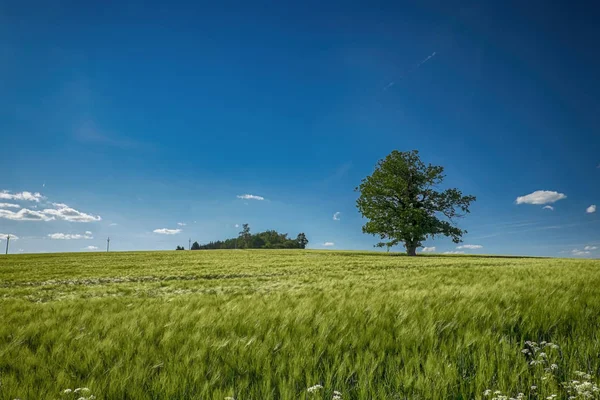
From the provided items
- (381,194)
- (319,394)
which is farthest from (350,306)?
(381,194)

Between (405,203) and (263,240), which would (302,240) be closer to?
(263,240)

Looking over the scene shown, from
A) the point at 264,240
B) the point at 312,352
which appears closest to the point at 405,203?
the point at 312,352

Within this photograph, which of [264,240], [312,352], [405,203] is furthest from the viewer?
[264,240]

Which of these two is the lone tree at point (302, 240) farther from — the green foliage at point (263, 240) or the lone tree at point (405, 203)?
the lone tree at point (405, 203)

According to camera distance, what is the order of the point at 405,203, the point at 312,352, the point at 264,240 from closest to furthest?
1. the point at 312,352
2. the point at 405,203
3. the point at 264,240

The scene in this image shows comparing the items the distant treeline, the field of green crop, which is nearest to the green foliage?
the distant treeline

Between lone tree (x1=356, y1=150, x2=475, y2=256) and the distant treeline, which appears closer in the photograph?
lone tree (x1=356, y1=150, x2=475, y2=256)

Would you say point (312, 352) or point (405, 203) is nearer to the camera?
point (312, 352)

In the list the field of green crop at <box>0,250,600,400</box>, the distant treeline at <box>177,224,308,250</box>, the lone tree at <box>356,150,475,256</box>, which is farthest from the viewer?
the distant treeline at <box>177,224,308,250</box>

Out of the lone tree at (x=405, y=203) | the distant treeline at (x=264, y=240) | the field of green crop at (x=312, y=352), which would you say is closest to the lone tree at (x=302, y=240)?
the distant treeline at (x=264, y=240)

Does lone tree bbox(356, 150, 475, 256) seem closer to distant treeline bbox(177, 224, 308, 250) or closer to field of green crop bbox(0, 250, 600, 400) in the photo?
field of green crop bbox(0, 250, 600, 400)

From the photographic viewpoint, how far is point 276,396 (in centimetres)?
262

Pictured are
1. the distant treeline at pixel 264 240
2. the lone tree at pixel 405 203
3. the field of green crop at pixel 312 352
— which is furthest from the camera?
the distant treeline at pixel 264 240

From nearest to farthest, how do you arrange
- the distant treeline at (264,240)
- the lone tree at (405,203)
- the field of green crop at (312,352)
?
the field of green crop at (312,352), the lone tree at (405,203), the distant treeline at (264,240)
